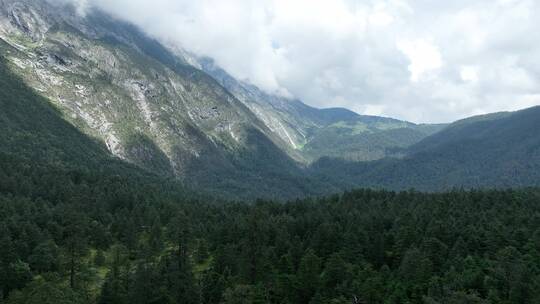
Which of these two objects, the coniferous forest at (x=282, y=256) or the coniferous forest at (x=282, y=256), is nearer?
the coniferous forest at (x=282, y=256)

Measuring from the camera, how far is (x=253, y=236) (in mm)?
123750

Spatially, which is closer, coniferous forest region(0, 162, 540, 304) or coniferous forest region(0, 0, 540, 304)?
coniferous forest region(0, 0, 540, 304)

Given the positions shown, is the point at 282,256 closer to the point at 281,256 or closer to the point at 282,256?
the point at 282,256

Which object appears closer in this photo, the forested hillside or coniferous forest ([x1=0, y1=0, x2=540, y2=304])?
coniferous forest ([x1=0, y1=0, x2=540, y2=304])

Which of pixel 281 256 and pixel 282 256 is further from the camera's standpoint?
pixel 281 256

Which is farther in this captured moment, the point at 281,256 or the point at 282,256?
the point at 281,256

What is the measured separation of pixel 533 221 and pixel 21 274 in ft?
435

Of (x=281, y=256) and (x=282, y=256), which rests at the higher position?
(x=282, y=256)

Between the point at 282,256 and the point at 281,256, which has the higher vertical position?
the point at 282,256

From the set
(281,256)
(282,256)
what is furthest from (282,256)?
(281,256)

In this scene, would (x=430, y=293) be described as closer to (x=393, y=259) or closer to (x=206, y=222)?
(x=393, y=259)

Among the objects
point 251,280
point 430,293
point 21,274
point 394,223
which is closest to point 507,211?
point 394,223

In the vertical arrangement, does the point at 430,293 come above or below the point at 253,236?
below

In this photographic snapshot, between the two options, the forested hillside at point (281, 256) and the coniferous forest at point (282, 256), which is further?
the forested hillside at point (281, 256)
